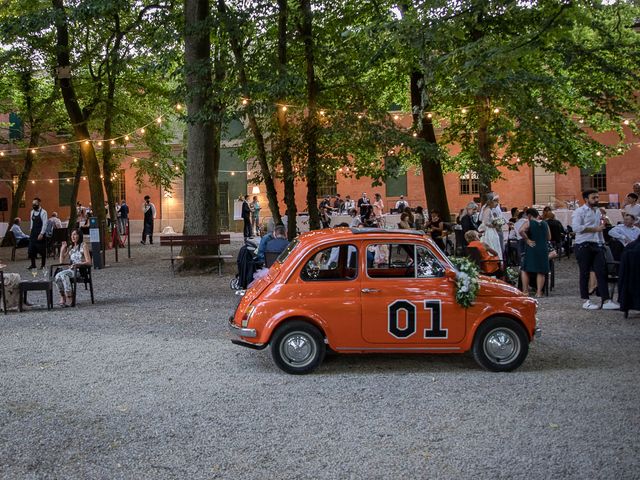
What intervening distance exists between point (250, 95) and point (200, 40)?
8.26 feet

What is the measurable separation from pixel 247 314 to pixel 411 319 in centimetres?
180

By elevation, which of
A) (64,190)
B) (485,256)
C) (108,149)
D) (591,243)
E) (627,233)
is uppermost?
(108,149)

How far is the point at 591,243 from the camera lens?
11859 mm

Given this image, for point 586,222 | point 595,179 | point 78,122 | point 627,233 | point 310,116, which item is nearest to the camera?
point 586,222

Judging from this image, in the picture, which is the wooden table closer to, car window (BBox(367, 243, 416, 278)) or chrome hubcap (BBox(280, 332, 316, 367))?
chrome hubcap (BBox(280, 332, 316, 367))

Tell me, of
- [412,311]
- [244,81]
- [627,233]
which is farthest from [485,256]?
[244,81]

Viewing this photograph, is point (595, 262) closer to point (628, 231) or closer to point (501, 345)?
point (628, 231)

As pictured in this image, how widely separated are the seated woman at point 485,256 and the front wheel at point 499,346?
15.1 ft

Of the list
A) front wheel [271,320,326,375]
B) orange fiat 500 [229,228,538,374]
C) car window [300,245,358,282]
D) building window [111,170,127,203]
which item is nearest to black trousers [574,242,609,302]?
orange fiat 500 [229,228,538,374]

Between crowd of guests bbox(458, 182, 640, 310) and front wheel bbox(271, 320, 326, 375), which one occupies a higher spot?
crowd of guests bbox(458, 182, 640, 310)

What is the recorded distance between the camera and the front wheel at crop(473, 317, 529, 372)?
301 inches

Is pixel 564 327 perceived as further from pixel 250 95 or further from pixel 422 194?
pixel 422 194

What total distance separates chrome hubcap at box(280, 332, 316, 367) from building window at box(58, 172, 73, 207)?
40248mm

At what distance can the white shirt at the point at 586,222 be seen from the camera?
11723 millimetres
